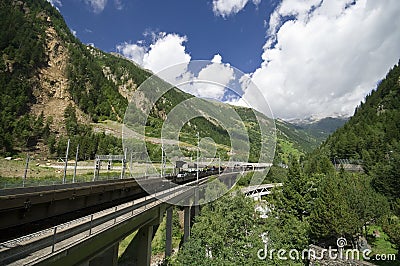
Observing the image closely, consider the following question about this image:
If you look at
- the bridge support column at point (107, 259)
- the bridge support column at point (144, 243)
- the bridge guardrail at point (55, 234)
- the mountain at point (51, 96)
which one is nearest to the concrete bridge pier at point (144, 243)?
the bridge support column at point (144, 243)

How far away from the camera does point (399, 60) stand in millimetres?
118750

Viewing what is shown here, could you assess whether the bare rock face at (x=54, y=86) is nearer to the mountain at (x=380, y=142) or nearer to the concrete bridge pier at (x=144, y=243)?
Result: the concrete bridge pier at (x=144, y=243)

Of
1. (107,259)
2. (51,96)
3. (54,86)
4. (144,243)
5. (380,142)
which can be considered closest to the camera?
(144,243)

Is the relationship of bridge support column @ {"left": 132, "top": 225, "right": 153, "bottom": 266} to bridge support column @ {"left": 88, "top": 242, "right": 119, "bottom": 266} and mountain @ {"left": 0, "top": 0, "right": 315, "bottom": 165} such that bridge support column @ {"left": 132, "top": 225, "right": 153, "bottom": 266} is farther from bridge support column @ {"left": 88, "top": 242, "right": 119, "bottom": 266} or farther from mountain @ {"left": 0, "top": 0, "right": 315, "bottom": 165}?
mountain @ {"left": 0, "top": 0, "right": 315, "bottom": 165}

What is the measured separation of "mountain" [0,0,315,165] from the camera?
7519 centimetres

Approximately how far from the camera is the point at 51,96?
107 meters

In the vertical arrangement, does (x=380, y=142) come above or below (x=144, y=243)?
above

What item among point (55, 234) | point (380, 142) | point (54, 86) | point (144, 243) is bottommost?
point (144, 243)

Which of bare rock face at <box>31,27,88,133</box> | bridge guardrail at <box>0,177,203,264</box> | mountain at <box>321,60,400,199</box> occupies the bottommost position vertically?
bridge guardrail at <box>0,177,203,264</box>

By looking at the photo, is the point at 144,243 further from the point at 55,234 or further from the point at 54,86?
the point at 54,86

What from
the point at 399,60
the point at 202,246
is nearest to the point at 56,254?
the point at 202,246

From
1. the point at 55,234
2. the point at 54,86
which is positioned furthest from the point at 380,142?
the point at 54,86

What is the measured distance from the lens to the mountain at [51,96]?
7519 centimetres

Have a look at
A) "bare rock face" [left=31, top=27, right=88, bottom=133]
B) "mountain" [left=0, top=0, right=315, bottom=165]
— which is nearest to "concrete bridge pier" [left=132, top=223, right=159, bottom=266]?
"mountain" [left=0, top=0, right=315, bottom=165]
